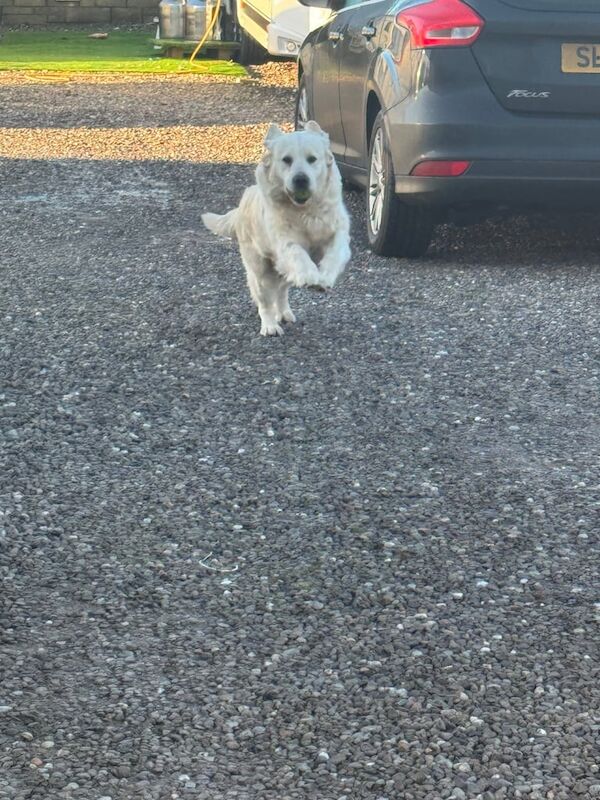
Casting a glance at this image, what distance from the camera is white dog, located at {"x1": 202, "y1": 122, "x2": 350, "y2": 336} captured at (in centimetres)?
699

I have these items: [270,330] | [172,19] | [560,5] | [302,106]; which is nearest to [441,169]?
[560,5]

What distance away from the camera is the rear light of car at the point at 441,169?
795 cm

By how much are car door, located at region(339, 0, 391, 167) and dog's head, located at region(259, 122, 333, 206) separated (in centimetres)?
196

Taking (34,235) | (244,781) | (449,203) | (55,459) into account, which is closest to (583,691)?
(244,781)

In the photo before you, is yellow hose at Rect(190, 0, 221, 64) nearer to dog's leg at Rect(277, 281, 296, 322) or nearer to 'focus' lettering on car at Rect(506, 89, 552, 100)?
'focus' lettering on car at Rect(506, 89, 552, 100)

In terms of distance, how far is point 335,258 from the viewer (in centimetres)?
711

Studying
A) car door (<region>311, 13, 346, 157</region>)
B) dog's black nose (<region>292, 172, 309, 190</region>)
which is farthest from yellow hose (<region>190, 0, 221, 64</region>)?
dog's black nose (<region>292, 172, 309, 190</region>)

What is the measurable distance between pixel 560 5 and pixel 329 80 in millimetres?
2721

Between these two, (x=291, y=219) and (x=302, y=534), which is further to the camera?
(x=291, y=219)

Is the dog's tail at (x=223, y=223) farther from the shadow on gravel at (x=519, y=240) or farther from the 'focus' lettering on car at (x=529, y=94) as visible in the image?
the 'focus' lettering on car at (x=529, y=94)

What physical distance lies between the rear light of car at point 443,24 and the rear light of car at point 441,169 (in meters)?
0.62

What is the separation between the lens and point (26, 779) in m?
3.13

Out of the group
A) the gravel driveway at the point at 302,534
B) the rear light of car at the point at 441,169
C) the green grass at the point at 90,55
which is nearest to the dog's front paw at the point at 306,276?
the gravel driveway at the point at 302,534

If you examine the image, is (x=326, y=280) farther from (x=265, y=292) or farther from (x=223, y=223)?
(x=223, y=223)
